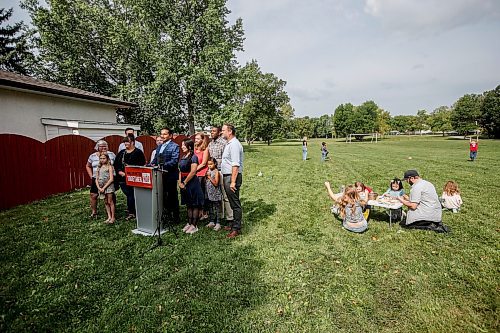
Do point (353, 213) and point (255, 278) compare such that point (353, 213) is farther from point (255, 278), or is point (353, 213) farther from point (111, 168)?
point (111, 168)

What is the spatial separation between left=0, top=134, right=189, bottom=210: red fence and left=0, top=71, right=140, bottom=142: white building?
2942 mm

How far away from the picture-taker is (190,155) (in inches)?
219

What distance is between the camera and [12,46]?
25781mm

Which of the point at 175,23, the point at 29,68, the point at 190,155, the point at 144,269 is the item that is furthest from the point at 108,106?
the point at 144,269

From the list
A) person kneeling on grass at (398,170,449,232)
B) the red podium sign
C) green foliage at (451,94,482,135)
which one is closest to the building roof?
the red podium sign

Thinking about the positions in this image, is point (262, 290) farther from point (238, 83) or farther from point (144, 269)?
point (238, 83)

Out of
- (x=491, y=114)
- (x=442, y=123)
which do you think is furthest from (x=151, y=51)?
(x=442, y=123)

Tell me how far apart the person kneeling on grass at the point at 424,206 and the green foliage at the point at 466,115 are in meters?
74.7

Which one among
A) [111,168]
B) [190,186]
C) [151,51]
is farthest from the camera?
[151,51]

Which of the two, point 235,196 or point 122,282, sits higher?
point 235,196

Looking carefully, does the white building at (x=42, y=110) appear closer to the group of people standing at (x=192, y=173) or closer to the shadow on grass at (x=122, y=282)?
the group of people standing at (x=192, y=173)

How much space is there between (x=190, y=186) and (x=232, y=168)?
3.52 feet

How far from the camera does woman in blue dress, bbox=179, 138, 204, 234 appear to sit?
548 centimetres

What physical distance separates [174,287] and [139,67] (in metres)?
24.1
